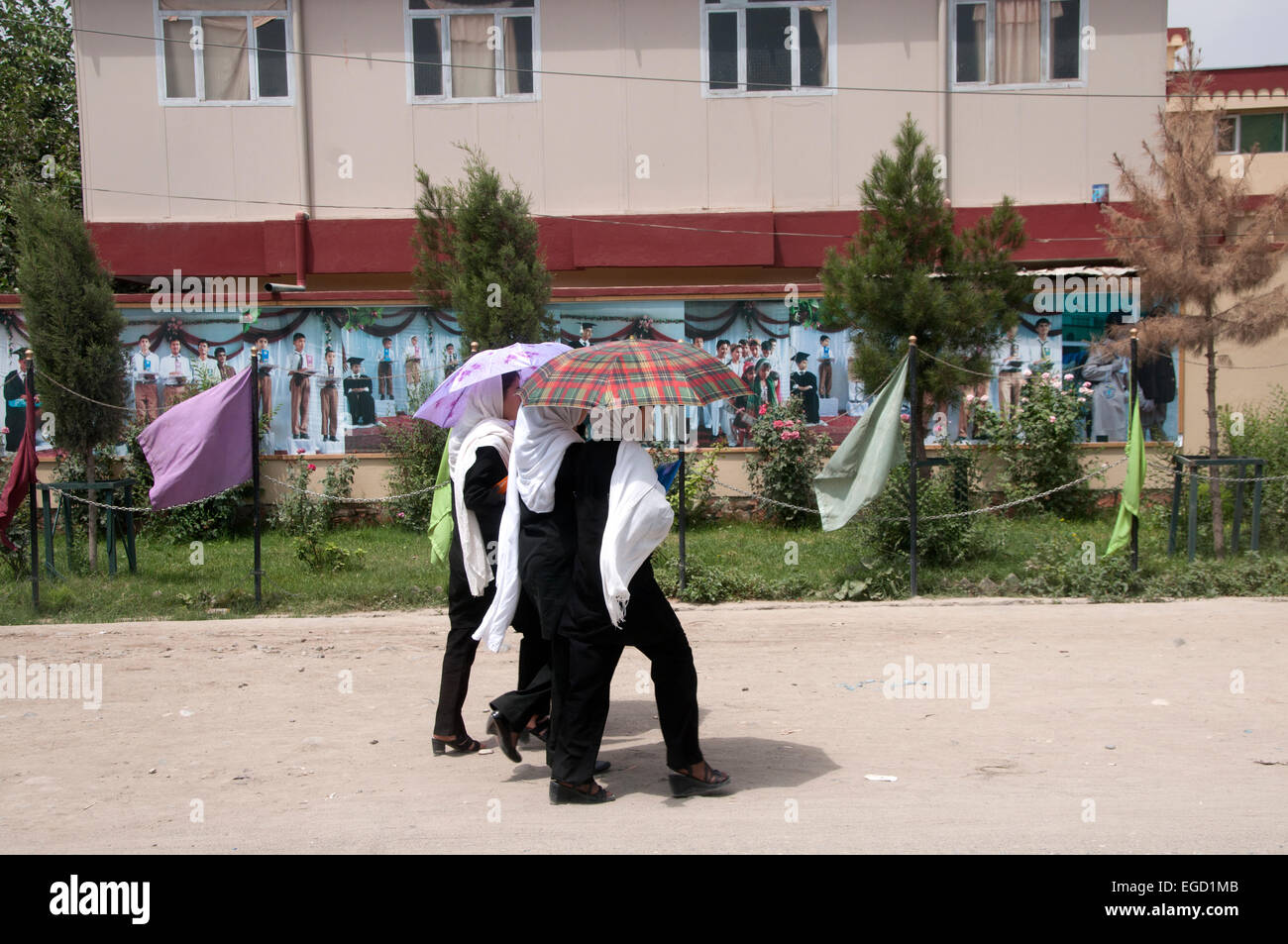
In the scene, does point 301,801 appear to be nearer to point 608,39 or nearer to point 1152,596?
point 1152,596

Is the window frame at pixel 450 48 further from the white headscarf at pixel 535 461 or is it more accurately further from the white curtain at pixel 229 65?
the white headscarf at pixel 535 461

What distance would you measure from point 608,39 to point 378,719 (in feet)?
40.6

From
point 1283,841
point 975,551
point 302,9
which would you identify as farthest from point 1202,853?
point 302,9

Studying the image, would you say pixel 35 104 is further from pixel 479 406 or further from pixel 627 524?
pixel 627 524

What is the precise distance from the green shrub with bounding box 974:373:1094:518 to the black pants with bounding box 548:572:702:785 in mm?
8723

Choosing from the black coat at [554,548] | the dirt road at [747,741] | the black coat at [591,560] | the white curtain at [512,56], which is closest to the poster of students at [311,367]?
the white curtain at [512,56]

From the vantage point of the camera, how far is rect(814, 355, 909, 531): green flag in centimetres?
958

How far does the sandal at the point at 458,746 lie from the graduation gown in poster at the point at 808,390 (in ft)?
28.1

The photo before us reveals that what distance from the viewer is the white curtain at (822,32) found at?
1627 centimetres

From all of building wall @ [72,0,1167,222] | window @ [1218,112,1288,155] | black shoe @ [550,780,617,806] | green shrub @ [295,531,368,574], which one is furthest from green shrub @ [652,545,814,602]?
window @ [1218,112,1288,155]

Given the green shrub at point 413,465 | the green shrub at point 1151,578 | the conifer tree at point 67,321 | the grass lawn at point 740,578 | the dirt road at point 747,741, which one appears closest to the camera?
the dirt road at point 747,741

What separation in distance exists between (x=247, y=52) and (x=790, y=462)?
33.9 ft

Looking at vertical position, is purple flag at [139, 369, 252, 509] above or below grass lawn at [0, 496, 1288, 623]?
above

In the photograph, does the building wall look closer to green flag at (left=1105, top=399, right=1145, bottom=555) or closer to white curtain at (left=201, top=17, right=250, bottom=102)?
white curtain at (left=201, top=17, right=250, bottom=102)
